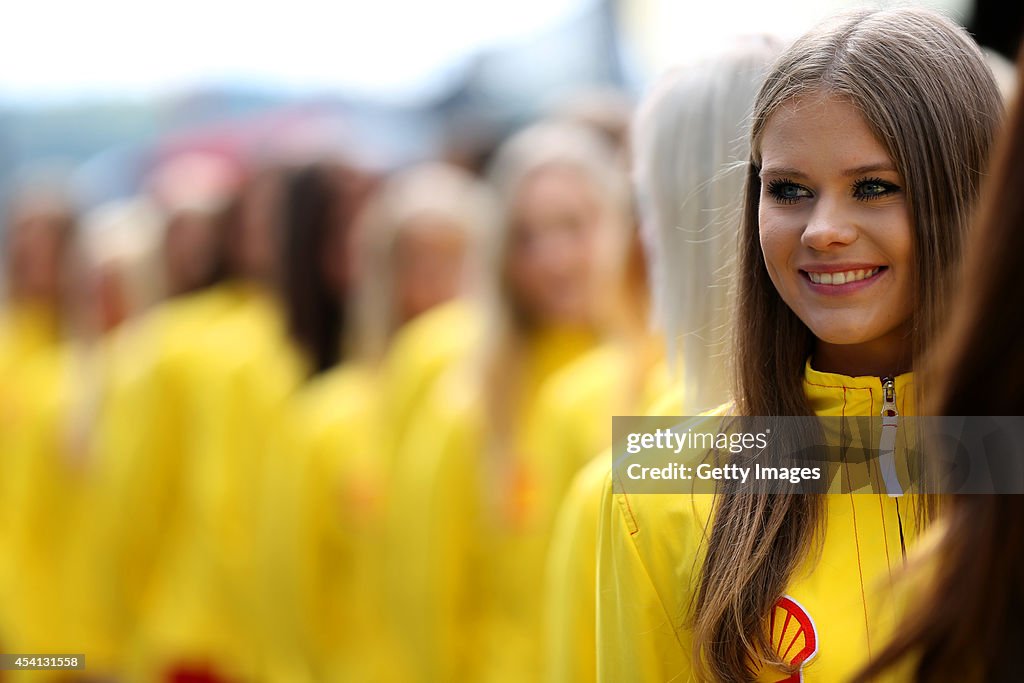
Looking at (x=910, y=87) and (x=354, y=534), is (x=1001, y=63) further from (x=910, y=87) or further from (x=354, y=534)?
(x=354, y=534)

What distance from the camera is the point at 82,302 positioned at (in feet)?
20.1

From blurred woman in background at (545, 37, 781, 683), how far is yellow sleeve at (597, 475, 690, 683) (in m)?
0.42

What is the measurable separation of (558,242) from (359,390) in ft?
3.96

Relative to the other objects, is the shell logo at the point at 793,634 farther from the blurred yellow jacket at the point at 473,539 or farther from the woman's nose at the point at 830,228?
the blurred yellow jacket at the point at 473,539

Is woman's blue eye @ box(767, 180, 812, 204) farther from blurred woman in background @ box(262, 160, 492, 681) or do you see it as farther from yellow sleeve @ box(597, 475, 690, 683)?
blurred woman in background @ box(262, 160, 492, 681)

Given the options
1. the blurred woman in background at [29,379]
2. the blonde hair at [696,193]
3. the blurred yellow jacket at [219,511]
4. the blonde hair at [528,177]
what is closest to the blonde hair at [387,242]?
the blurred yellow jacket at [219,511]

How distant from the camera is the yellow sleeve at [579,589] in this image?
96.7 inches

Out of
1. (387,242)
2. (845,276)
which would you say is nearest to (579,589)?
(845,276)

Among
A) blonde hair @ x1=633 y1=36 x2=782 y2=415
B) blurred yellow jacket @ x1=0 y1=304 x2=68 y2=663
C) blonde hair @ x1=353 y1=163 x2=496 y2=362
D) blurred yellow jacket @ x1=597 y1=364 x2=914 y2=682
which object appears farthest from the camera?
blurred yellow jacket @ x1=0 y1=304 x2=68 y2=663

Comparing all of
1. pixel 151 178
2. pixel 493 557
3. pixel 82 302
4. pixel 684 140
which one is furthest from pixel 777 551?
pixel 151 178

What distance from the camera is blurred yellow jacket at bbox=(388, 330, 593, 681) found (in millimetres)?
3729

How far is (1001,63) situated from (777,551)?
1535 millimetres

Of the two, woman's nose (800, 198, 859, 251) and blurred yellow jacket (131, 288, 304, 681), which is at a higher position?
woman's nose (800, 198, 859, 251)

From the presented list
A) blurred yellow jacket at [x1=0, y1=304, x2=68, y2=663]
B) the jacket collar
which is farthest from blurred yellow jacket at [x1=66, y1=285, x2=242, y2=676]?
the jacket collar
